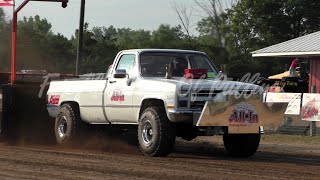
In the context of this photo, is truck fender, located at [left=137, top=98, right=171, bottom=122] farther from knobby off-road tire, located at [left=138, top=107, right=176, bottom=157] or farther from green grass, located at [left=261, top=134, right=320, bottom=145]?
green grass, located at [left=261, top=134, right=320, bottom=145]

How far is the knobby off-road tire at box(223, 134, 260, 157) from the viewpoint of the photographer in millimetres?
11031

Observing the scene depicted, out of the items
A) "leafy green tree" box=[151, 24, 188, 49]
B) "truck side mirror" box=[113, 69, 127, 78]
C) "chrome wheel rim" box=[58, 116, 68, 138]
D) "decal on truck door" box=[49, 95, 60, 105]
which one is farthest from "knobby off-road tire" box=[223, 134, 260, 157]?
"leafy green tree" box=[151, 24, 188, 49]

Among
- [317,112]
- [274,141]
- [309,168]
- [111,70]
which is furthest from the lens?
[317,112]

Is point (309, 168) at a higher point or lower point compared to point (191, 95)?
lower

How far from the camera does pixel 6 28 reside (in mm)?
27469

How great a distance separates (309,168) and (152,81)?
3.04m

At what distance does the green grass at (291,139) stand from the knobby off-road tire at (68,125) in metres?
5.84

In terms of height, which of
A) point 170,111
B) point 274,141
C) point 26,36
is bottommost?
point 274,141

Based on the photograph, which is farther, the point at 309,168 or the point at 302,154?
the point at 302,154

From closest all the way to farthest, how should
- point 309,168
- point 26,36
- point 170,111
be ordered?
point 309,168 → point 170,111 → point 26,36

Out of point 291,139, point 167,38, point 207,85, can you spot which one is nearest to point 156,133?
point 207,85

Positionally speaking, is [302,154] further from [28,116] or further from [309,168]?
[28,116]

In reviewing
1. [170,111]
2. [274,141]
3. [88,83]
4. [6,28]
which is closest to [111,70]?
[88,83]

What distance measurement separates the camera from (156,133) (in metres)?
10.1
